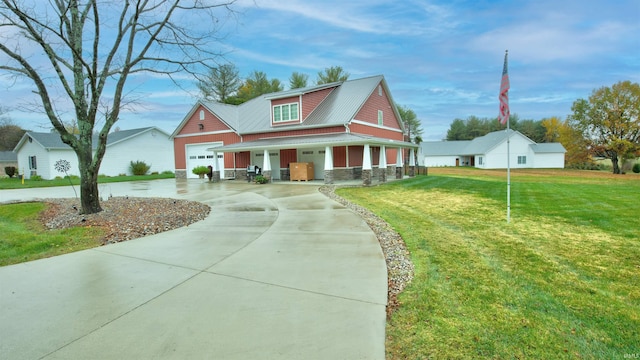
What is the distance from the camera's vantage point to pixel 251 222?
7844mm

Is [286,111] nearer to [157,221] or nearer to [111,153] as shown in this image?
[157,221]

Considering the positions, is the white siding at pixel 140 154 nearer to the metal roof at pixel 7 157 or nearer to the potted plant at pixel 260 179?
the metal roof at pixel 7 157

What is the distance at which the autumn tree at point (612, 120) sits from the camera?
120 ft

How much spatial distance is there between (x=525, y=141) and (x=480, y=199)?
1845 inches

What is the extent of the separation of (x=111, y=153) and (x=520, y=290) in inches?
1403

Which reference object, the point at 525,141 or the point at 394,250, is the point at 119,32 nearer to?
the point at 394,250

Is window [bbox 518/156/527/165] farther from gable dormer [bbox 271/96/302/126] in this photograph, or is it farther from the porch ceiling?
gable dormer [bbox 271/96/302/126]

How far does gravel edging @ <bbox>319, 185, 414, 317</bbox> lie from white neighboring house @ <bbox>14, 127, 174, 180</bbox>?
31413 millimetres

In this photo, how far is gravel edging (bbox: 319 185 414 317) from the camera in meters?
3.81

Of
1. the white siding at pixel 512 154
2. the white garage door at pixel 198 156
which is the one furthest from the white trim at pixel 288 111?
the white siding at pixel 512 154

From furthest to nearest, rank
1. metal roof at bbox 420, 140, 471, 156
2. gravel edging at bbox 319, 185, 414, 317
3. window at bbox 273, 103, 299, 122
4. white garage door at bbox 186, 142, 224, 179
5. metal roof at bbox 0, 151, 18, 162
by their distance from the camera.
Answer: metal roof at bbox 420, 140, 471, 156 < metal roof at bbox 0, 151, 18, 162 < white garage door at bbox 186, 142, 224, 179 < window at bbox 273, 103, 299, 122 < gravel edging at bbox 319, 185, 414, 317

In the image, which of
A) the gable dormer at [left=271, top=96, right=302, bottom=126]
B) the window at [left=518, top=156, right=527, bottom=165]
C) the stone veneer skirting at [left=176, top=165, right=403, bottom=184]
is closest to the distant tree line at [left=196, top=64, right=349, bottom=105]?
the stone veneer skirting at [left=176, top=165, right=403, bottom=184]

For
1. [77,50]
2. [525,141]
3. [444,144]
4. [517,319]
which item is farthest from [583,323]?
A: [444,144]

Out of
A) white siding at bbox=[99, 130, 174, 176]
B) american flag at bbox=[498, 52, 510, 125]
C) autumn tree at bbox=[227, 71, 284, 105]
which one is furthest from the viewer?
autumn tree at bbox=[227, 71, 284, 105]
